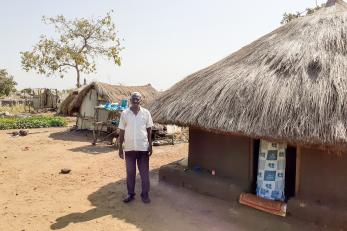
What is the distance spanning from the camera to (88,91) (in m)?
15.6

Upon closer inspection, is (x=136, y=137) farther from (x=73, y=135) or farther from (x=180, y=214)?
(x=73, y=135)

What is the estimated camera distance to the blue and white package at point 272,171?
6.42 meters

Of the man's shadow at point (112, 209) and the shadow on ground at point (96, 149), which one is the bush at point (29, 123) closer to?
the shadow on ground at point (96, 149)

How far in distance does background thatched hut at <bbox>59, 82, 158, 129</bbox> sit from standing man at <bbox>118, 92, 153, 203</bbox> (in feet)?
26.9

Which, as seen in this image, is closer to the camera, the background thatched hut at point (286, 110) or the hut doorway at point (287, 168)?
the background thatched hut at point (286, 110)

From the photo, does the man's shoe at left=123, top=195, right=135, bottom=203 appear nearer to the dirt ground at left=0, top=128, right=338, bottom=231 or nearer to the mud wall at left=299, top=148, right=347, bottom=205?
the dirt ground at left=0, top=128, right=338, bottom=231

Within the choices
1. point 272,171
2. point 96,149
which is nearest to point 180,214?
point 272,171

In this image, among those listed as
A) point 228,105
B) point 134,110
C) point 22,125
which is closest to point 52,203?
point 134,110

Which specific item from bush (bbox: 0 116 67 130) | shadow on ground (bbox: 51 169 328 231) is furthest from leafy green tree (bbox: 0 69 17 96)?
shadow on ground (bbox: 51 169 328 231)

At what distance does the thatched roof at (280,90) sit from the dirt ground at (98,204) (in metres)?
1.39

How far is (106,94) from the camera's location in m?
14.7

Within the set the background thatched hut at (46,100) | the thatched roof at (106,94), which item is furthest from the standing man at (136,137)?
the background thatched hut at (46,100)

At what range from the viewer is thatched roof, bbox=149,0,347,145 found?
17.2ft

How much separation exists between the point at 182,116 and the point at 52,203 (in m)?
2.80
